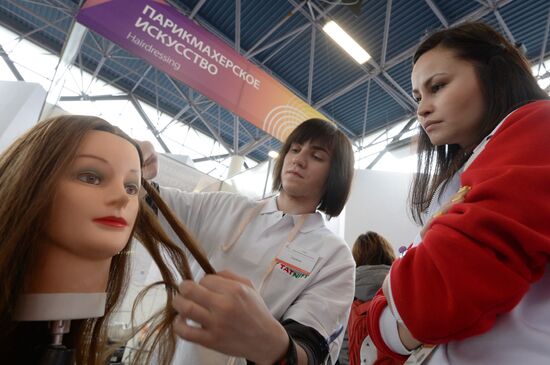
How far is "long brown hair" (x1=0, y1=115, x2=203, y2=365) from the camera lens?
1.77 feet

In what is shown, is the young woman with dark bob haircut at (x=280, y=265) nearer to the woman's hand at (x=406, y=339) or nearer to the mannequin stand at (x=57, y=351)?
the woman's hand at (x=406, y=339)

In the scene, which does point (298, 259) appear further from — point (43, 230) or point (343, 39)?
point (343, 39)

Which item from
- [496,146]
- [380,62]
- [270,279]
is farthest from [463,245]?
[380,62]

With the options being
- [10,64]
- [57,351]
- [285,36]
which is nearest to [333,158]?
[57,351]

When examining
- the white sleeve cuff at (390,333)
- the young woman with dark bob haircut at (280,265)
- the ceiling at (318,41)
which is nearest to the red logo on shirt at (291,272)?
the young woman with dark bob haircut at (280,265)

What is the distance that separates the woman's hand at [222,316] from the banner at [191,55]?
2.49 m

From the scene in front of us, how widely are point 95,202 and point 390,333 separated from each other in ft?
2.09

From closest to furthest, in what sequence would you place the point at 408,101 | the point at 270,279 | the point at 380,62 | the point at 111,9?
the point at 270,279 → the point at 111,9 → the point at 380,62 → the point at 408,101

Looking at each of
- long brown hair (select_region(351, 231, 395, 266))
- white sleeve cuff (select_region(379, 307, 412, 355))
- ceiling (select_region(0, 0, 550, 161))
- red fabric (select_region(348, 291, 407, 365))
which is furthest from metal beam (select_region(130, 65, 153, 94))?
white sleeve cuff (select_region(379, 307, 412, 355))

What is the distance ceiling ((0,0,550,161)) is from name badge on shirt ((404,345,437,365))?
3966 millimetres

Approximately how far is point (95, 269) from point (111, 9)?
2.42 meters

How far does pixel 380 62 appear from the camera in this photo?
5312mm

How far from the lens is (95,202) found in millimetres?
582

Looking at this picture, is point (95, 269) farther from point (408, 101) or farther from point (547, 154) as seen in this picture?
point (408, 101)
